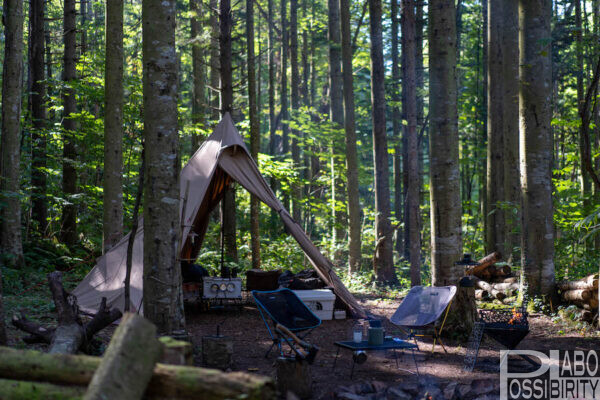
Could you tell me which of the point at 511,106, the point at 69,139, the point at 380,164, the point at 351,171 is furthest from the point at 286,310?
the point at 69,139

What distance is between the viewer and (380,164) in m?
12.3

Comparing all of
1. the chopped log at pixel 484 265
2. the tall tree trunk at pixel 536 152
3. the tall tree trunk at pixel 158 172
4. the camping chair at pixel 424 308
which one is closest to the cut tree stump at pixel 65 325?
the tall tree trunk at pixel 158 172

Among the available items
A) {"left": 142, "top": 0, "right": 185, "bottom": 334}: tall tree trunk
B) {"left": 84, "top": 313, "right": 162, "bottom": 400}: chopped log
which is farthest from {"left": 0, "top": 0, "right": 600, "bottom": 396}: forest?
{"left": 84, "top": 313, "right": 162, "bottom": 400}: chopped log

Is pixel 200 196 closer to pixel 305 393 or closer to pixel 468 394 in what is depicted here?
pixel 305 393

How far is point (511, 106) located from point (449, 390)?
8.15 m

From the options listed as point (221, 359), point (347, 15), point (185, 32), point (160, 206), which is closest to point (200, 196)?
point (160, 206)

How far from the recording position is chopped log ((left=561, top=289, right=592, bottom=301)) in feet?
22.2

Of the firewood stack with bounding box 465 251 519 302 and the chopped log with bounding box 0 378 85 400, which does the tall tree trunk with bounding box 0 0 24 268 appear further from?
the firewood stack with bounding box 465 251 519 302

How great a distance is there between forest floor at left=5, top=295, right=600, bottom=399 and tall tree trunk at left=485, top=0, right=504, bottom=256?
392 centimetres

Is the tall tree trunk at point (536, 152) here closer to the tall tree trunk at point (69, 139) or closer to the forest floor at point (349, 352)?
the forest floor at point (349, 352)

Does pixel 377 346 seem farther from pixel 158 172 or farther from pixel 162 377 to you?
pixel 162 377

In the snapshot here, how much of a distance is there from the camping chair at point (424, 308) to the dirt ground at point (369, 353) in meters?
0.34

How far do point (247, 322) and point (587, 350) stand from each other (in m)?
4.30

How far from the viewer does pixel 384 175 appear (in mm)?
12383
